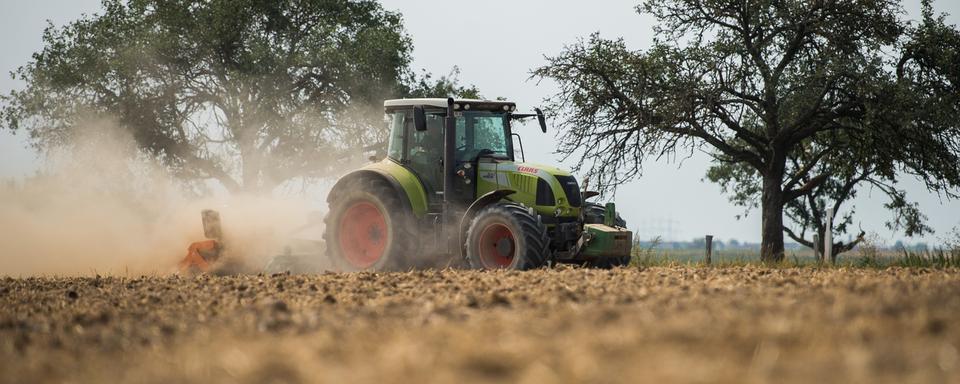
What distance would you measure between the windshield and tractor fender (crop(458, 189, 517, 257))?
2.36ft

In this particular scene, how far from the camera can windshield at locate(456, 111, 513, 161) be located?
13.3 meters

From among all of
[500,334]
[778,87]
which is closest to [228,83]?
[778,87]

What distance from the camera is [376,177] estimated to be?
1364cm

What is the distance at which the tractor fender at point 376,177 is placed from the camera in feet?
43.2

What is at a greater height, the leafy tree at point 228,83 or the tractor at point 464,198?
the leafy tree at point 228,83

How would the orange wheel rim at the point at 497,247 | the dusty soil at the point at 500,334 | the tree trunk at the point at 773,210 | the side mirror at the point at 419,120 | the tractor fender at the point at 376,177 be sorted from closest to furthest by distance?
the dusty soil at the point at 500,334
the side mirror at the point at 419,120
the orange wheel rim at the point at 497,247
the tractor fender at the point at 376,177
the tree trunk at the point at 773,210

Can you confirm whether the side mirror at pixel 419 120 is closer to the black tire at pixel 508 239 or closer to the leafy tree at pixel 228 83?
the black tire at pixel 508 239

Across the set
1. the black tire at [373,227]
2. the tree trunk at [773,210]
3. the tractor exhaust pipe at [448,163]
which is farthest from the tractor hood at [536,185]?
the tree trunk at [773,210]

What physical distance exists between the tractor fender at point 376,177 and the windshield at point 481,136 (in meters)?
0.85

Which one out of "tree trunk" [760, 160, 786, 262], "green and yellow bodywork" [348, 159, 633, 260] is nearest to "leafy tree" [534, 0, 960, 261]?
"tree trunk" [760, 160, 786, 262]

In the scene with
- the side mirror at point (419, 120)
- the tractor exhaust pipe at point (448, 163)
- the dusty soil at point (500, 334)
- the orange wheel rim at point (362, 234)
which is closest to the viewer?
the dusty soil at point (500, 334)

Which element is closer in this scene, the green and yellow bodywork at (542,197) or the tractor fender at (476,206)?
the tractor fender at (476,206)

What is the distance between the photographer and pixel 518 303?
754 cm

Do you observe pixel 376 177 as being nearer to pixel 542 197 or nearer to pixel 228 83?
pixel 542 197
